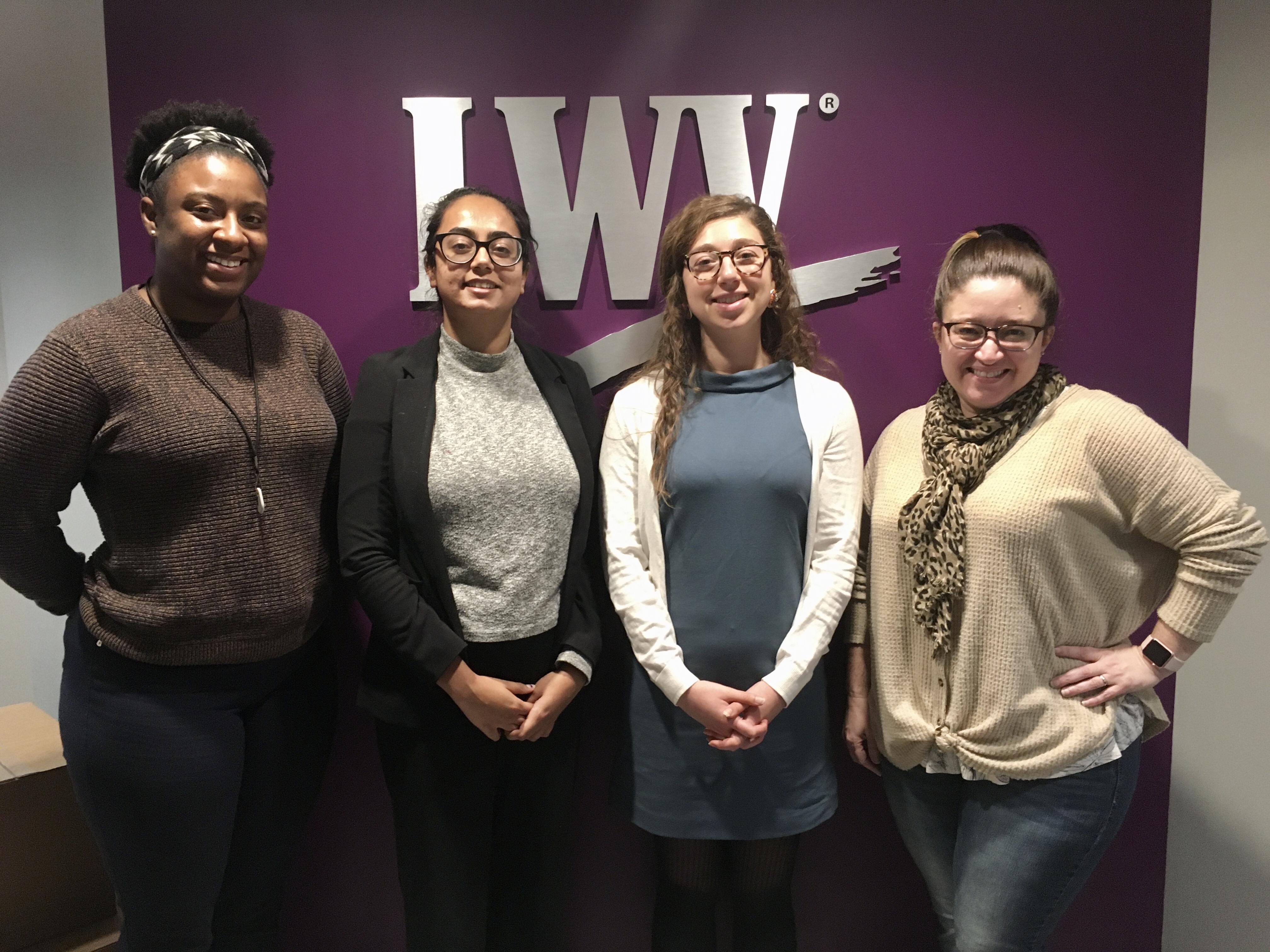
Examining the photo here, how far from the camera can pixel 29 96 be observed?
2.01 meters

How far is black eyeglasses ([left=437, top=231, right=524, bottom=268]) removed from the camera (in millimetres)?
1625

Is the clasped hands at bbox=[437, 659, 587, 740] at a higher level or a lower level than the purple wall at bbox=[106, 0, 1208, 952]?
lower

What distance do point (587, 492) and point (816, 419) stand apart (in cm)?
51

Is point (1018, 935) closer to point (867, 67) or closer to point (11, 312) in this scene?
point (867, 67)

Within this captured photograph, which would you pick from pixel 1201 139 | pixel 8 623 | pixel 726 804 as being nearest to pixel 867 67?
pixel 1201 139

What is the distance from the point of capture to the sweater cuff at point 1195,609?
1.49 m

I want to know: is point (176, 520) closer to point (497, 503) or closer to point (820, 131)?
point (497, 503)

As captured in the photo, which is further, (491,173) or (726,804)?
(491,173)

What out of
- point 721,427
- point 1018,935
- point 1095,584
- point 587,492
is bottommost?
point 1018,935

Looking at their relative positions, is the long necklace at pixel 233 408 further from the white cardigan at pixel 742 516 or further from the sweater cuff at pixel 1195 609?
the sweater cuff at pixel 1195 609

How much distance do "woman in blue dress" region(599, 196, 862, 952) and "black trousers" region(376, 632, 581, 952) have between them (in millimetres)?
188

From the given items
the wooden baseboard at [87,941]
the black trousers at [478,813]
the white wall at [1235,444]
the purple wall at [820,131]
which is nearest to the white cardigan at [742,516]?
the black trousers at [478,813]

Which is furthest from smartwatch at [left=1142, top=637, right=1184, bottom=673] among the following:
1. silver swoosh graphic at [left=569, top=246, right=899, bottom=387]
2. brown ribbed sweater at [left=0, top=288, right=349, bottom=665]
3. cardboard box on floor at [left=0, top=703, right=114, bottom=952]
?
cardboard box on floor at [left=0, top=703, right=114, bottom=952]

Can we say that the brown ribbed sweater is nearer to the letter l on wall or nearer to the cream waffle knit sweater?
the letter l on wall
